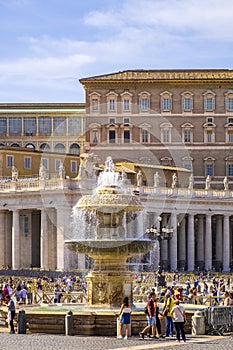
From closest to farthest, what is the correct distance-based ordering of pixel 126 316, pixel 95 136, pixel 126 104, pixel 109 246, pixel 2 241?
1. pixel 126 316
2. pixel 109 246
3. pixel 2 241
4. pixel 95 136
5. pixel 126 104

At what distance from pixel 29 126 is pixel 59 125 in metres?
3.96

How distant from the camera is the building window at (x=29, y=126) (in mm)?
134500

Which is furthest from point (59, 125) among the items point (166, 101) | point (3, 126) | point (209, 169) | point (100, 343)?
point (100, 343)

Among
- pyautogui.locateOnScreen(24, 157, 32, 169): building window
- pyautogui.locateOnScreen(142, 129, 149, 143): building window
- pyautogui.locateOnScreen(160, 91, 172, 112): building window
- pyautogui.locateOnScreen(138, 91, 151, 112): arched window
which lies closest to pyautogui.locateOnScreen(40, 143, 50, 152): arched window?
pyautogui.locateOnScreen(138, 91, 151, 112): arched window

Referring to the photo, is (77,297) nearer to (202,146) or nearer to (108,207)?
(108,207)

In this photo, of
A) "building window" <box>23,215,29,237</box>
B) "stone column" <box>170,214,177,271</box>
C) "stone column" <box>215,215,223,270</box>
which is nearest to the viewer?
"building window" <box>23,215,29,237</box>

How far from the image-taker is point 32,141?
442ft

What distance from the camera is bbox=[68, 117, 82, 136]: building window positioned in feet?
446

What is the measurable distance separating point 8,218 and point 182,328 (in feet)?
203

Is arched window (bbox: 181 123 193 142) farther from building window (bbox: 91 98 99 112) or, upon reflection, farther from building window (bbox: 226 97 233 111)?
building window (bbox: 91 98 99 112)

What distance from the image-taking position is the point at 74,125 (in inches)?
5364

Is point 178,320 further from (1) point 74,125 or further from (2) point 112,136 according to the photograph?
(1) point 74,125

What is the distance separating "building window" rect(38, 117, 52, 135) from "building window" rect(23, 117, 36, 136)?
30.7 inches

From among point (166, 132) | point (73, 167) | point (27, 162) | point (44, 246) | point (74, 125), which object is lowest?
point (44, 246)
